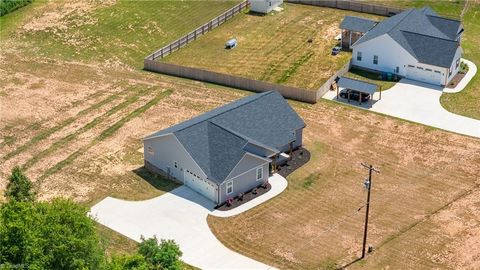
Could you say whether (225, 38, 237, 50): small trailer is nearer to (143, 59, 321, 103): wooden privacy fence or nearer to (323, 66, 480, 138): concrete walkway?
(143, 59, 321, 103): wooden privacy fence

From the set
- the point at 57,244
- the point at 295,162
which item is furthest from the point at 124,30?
the point at 57,244

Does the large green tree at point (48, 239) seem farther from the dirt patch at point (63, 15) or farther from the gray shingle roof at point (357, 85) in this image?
the dirt patch at point (63, 15)

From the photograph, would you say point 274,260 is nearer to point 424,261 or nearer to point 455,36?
point 424,261

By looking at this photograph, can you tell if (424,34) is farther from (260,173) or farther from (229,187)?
(229,187)

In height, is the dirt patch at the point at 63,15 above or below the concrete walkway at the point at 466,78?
above

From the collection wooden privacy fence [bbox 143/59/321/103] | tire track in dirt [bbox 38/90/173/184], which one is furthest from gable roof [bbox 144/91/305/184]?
wooden privacy fence [bbox 143/59/321/103]

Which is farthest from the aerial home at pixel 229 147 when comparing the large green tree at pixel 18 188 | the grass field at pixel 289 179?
the large green tree at pixel 18 188
